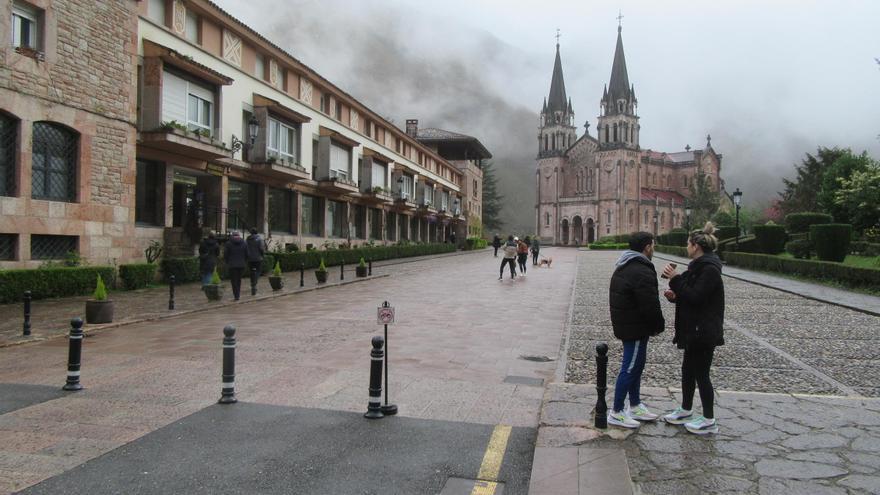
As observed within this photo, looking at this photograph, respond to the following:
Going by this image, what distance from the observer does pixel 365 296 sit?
17.2 m

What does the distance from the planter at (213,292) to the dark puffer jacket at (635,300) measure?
12.1 m

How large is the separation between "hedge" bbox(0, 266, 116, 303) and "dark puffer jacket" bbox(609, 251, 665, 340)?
555 inches

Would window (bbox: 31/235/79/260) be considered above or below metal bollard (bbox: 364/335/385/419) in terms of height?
above

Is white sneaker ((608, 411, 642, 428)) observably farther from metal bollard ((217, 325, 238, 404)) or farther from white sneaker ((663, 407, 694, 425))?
metal bollard ((217, 325, 238, 404))

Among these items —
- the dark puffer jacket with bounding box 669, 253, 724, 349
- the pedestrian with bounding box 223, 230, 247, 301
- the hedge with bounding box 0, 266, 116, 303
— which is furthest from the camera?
the pedestrian with bounding box 223, 230, 247, 301

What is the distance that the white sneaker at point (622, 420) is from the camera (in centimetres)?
538

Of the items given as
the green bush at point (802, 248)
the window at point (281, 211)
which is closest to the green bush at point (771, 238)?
the green bush at point (802, 248)

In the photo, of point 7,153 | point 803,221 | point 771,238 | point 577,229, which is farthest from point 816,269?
point 577,229

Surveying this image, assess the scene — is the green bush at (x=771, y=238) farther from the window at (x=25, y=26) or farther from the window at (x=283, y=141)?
the window at (x=25, y=26)

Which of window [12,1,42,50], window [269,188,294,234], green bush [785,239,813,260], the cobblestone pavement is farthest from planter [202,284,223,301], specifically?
green bush [785,239,813,260]

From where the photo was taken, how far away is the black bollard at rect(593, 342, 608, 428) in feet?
17.5

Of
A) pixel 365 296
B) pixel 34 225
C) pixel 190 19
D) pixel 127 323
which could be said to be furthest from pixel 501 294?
pixel 190 19

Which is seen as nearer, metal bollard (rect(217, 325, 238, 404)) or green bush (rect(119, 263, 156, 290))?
metal bollard (rect(217, 325, 238, 404))

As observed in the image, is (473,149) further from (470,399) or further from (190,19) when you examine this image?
(470,399)
